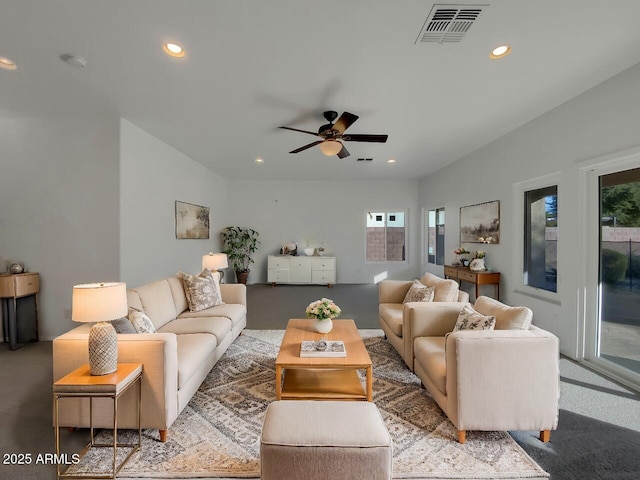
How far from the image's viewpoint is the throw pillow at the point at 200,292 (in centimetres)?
370

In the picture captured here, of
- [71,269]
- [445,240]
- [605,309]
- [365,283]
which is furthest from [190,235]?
[605,309]

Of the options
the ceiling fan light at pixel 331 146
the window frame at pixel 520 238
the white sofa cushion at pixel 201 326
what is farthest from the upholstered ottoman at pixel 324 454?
the window frame at pixel 520 238

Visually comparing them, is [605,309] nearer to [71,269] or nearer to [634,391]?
[634,391]

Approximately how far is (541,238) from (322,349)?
11.6ft

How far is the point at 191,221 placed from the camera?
5.91m

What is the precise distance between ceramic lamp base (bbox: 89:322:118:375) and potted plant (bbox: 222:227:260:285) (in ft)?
19.6

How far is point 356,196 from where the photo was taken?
8.57m

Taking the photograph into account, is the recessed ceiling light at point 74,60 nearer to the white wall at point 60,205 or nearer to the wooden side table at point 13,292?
the white wall at point 60,205

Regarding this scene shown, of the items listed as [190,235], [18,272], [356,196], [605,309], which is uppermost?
[356,196]

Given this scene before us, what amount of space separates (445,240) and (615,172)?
3.97 meters

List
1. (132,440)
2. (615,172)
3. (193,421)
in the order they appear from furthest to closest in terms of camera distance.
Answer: (615,172) → (193,421) → (132,440)

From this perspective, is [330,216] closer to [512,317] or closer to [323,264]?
[323,264]

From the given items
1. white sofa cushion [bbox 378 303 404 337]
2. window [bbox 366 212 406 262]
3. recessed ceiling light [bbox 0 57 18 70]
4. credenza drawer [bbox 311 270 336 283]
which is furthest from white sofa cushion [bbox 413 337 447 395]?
window [bbox 366 212 406 262]

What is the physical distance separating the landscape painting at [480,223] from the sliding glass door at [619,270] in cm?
177
